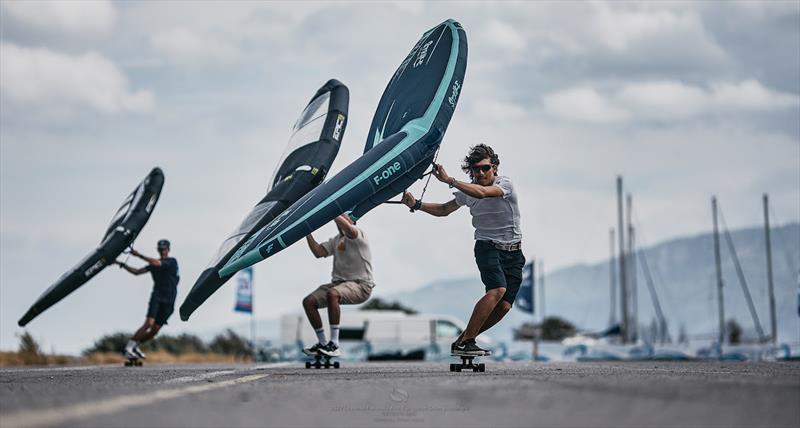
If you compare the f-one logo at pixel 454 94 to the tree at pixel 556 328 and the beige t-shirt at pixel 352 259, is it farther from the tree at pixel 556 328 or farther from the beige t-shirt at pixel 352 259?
the tree at pixel 556 328

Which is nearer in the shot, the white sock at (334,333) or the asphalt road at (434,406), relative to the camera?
the asphalt road at (434,406)

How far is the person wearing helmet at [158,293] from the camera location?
19.6 m

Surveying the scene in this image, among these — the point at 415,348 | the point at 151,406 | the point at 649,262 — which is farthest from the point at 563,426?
the point at 649,262

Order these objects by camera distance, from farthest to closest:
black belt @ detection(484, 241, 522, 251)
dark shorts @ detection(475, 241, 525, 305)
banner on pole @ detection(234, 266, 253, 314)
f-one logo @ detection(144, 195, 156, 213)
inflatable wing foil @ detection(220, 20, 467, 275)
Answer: banner on pole @ detection(234, 266, 253, 314) < f-one logo @ detection(144, 195, 156, 213) < inflatable wing foil @ detection(220, 20, 467, 275) < black belt @ detection(484, 241, 522, 251) < dark shorts @ detection(475, 241, 525, 305)

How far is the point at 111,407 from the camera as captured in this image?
4988 mm

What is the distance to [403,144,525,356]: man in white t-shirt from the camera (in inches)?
413

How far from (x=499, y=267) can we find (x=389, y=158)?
2845 millimetres

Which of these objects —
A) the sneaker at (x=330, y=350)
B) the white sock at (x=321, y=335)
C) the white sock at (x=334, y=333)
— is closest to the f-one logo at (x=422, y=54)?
the white sock at (x=334, y=333)

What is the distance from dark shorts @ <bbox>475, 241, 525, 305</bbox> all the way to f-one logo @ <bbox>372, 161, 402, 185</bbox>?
236 cm

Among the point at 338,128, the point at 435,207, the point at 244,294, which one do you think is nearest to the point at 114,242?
the point at 338,128

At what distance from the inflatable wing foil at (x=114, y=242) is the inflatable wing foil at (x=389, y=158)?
757 centimetres

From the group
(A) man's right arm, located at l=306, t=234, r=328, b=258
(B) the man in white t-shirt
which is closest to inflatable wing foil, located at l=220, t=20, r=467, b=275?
(A) man's right arm, located at l=306, t=234, r=328, b=258

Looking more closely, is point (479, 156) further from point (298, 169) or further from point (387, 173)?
point (298, 169)

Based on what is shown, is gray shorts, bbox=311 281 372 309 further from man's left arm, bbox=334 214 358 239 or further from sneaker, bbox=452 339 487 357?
sneaker, bbox=452 339 487 357
